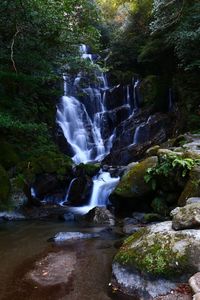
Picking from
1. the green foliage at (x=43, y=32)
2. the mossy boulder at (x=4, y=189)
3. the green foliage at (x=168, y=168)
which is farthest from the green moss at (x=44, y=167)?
the green foliage at (x=168, y=168)

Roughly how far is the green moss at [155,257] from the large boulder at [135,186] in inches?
179

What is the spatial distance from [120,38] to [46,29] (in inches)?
559

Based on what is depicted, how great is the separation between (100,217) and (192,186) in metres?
3.17

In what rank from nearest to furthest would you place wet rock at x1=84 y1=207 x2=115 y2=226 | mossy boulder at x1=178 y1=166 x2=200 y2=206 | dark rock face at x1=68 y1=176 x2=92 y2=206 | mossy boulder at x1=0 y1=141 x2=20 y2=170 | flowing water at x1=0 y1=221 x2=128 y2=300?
1. flowing water at x1=0 y1=221 x2=128 y2=300
2. mossy boulder at x1=178 y1=166 x2=200 y2=206
3. wet rock at x1=84 y1=207 x2=115 y2=226
4. dark rock face at x1=68 y1=176 x2=92 y2=206
5. mossy boulder at x1=0 y1=141 x2=20 y2=170

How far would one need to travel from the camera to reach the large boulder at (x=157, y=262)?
5027 mm

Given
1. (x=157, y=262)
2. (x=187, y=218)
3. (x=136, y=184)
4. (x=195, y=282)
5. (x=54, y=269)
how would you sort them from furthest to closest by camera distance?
(x=136, y=184) < (x=54, y=269) < (x=187, y=218) < (x=157, y=262) < (x=195, y=282)

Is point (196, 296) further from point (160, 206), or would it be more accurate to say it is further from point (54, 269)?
point (160, 206)

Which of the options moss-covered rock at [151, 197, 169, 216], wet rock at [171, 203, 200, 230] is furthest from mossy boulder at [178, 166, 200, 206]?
wet rock at [171, 203, 200, 230]

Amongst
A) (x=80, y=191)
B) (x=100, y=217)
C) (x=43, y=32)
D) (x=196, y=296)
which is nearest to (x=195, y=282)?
(x=196, y=296)

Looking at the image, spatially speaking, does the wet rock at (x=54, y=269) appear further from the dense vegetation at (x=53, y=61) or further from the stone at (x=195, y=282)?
the dense vegetation at (x=53, y=61)

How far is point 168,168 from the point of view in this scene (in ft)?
32.1

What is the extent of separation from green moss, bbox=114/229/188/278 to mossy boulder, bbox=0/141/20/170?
351 inches

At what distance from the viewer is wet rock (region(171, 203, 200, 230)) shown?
18.4ft

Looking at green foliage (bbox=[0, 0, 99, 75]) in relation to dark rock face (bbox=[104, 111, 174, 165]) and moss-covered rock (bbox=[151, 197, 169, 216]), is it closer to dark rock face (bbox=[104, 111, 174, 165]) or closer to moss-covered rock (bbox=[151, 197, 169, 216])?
dark rock face (bbox=[104, 111, 174, 165])
